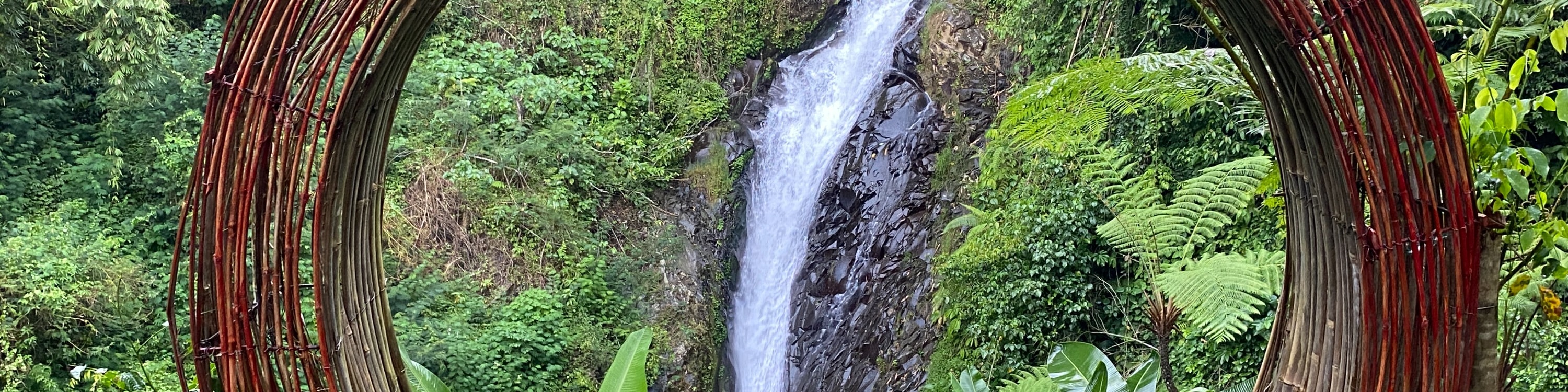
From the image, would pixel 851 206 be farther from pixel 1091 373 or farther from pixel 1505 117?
pixel 1505 117

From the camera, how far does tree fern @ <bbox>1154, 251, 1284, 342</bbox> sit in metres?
3.06

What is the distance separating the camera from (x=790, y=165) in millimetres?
6277

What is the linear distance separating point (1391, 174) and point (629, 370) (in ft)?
4.59

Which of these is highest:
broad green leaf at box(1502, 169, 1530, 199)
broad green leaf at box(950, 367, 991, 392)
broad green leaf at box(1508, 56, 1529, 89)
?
broad green leaf at box(1508, 56, 1529, 89)

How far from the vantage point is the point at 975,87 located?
235 inches

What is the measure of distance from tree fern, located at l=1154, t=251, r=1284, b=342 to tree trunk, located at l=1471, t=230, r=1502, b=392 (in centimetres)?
199

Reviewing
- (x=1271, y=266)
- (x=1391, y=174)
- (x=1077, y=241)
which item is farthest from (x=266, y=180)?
(x=1077, y=241)

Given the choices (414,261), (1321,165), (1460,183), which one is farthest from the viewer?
(414,261)

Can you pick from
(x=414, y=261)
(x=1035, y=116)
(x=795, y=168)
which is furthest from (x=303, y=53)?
(x=795, y=168)

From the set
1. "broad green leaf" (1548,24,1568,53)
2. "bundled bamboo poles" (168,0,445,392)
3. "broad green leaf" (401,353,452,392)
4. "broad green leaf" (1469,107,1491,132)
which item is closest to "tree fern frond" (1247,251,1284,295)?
"broad green leaf" (1548,24,1568,53)

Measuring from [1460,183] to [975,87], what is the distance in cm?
508

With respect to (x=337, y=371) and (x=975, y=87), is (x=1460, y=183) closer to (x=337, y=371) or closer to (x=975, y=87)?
(x=337, y=371)

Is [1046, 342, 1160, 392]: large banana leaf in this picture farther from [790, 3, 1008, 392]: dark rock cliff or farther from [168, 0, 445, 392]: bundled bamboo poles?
[790, 3, 1008, 392]: dark rock cliff

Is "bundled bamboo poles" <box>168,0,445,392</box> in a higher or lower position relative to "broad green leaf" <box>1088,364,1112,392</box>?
higher
